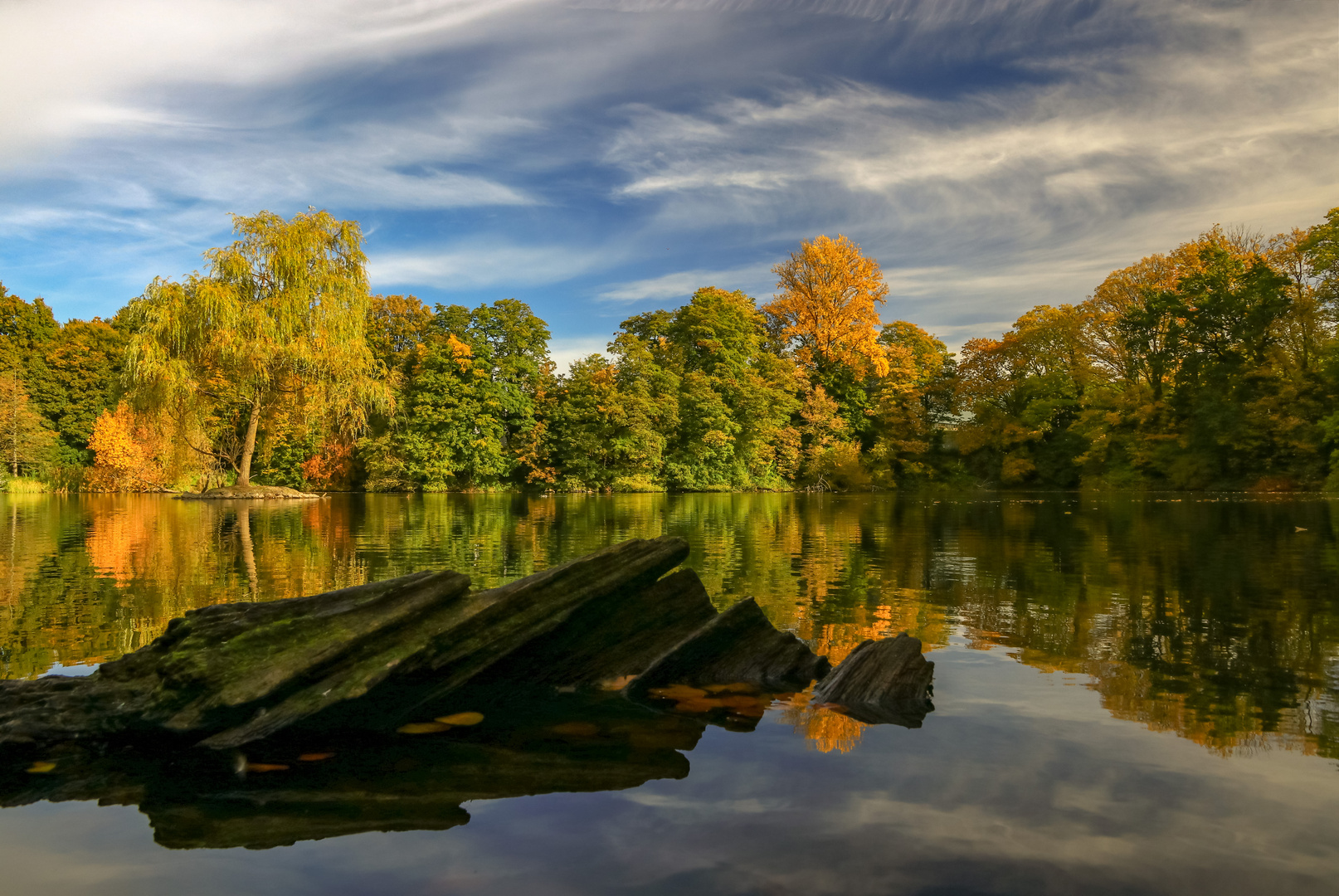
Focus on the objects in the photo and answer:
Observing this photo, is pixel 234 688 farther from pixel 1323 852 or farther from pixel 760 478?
pixel 760 478

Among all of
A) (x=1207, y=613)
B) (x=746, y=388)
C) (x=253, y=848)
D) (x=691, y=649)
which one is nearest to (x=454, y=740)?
(x=253, y=848)

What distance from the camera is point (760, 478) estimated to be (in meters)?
55.6

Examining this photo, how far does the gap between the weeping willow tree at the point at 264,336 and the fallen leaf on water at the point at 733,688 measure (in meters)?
34.8

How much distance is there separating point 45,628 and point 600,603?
5.15m

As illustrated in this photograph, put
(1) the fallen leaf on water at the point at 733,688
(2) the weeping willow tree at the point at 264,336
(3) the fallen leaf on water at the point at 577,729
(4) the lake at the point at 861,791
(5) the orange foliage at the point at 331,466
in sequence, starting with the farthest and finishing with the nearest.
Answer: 1. (5) the orange foliage at the point at 331,466
2. (2) the weeping willow tree at the point at 264,336
3. (1) the fallen leaf on water at the point at 733,688
4. (3) the fallen leaf on water at the point at 577,729
5. (4) the lake at the point at 861,791

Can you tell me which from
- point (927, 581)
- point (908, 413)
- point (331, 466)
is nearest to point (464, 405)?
point (331, 466)

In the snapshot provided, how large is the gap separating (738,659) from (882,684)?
1.10 m

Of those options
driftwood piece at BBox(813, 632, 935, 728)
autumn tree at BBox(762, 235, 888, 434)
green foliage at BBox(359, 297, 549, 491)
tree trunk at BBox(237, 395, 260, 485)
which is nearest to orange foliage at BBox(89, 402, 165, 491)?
tree trunk at BBox(237, 395, 260, 485)

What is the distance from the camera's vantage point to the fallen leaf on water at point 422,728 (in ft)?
16.0

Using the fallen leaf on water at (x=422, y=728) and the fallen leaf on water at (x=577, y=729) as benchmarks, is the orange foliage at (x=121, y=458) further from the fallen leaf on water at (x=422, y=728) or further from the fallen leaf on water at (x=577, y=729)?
the fallen leaf on water at (x=577, y=729)

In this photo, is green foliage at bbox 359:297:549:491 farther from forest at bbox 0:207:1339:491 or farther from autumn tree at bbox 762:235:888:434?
autumn tree at bbox 762:235:888:434

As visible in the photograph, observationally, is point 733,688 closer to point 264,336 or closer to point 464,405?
point 264,336

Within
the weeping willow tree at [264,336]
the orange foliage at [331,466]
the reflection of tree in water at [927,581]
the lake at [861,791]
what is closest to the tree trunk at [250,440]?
the weeping willow tree at [264,336]

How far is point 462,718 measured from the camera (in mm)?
5105
